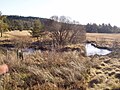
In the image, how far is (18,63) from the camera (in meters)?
11.9

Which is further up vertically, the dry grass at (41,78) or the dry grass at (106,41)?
the dry grass at (41,78)

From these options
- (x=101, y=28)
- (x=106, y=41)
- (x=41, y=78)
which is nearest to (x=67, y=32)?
(x=106, y=41)

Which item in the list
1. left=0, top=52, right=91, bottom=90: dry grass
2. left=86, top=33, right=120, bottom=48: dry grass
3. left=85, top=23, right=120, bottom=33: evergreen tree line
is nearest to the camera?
left=0, top=52, right=91, bottom=90: dry grass

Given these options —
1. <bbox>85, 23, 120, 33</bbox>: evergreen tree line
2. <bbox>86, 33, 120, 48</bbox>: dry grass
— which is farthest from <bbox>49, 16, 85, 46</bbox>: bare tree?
<bbox>85, 23, 120, 33</bbox>: evergreen tree line

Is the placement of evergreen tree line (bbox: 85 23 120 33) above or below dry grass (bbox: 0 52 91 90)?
below

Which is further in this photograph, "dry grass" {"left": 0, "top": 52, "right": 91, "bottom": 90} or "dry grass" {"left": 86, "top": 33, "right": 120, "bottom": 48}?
"dry grass" {"left": 86, "top": 33, "right": 120, "bottom": 48}

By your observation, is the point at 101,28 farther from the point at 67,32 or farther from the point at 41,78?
the point at 41,78

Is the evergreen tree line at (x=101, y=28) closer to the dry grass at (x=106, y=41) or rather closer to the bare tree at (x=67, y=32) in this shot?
the dry grass at (x=106, y=41)

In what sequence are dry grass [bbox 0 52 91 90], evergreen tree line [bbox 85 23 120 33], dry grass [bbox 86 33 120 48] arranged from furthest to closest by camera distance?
evergreen tree line [bbox 85 23 120 33] → dry grass [bbox 86 33 120 48] → dry grass [bbox 0 52 91 90]

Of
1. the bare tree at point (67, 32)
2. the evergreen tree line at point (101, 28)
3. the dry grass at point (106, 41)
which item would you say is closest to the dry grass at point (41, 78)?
the dry grass at point (106, 41)

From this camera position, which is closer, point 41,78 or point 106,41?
point 41,78

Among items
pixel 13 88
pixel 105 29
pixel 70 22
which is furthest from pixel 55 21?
pixel 105 29

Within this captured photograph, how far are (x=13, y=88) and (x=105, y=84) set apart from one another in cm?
385

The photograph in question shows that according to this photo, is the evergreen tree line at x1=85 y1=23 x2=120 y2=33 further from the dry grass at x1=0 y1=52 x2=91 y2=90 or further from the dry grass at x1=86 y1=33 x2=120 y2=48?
the dry grass at x1=0 y1=52 x2=91 y2=90
